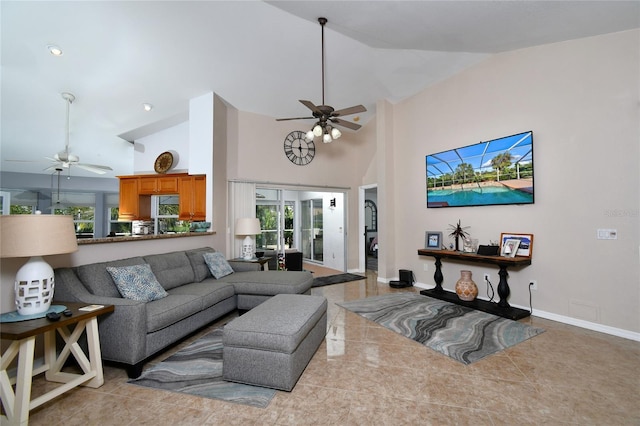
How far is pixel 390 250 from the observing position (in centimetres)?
567

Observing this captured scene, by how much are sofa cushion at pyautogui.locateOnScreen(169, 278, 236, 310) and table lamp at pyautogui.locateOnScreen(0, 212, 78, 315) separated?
1.22 m

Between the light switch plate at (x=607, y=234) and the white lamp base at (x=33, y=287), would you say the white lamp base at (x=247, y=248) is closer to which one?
the white lamp base at (x=33, y=287)

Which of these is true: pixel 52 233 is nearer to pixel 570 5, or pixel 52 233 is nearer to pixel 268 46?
pixel 268 46

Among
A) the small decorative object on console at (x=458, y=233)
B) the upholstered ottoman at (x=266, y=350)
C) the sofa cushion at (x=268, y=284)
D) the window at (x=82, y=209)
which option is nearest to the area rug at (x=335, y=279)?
the sofa cushion at (x=268, y=284)

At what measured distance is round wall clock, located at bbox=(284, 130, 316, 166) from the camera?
6.07 meters

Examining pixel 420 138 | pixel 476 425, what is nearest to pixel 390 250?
pixel 420 138

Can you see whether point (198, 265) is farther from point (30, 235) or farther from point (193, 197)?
point (30, 235)

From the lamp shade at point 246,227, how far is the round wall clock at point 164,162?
193cm

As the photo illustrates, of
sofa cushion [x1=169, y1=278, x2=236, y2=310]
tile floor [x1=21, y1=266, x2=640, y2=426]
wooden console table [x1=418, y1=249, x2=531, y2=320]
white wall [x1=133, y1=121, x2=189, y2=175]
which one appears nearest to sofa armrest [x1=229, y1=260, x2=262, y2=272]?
sofa cushion [x1=169, y1=278, x2=236, y2=310]

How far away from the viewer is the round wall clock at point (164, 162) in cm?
555

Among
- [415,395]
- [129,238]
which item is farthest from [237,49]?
[415,395]

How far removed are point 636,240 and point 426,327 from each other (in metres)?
2.31

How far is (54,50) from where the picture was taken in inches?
129

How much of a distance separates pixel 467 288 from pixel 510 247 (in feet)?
2.66
